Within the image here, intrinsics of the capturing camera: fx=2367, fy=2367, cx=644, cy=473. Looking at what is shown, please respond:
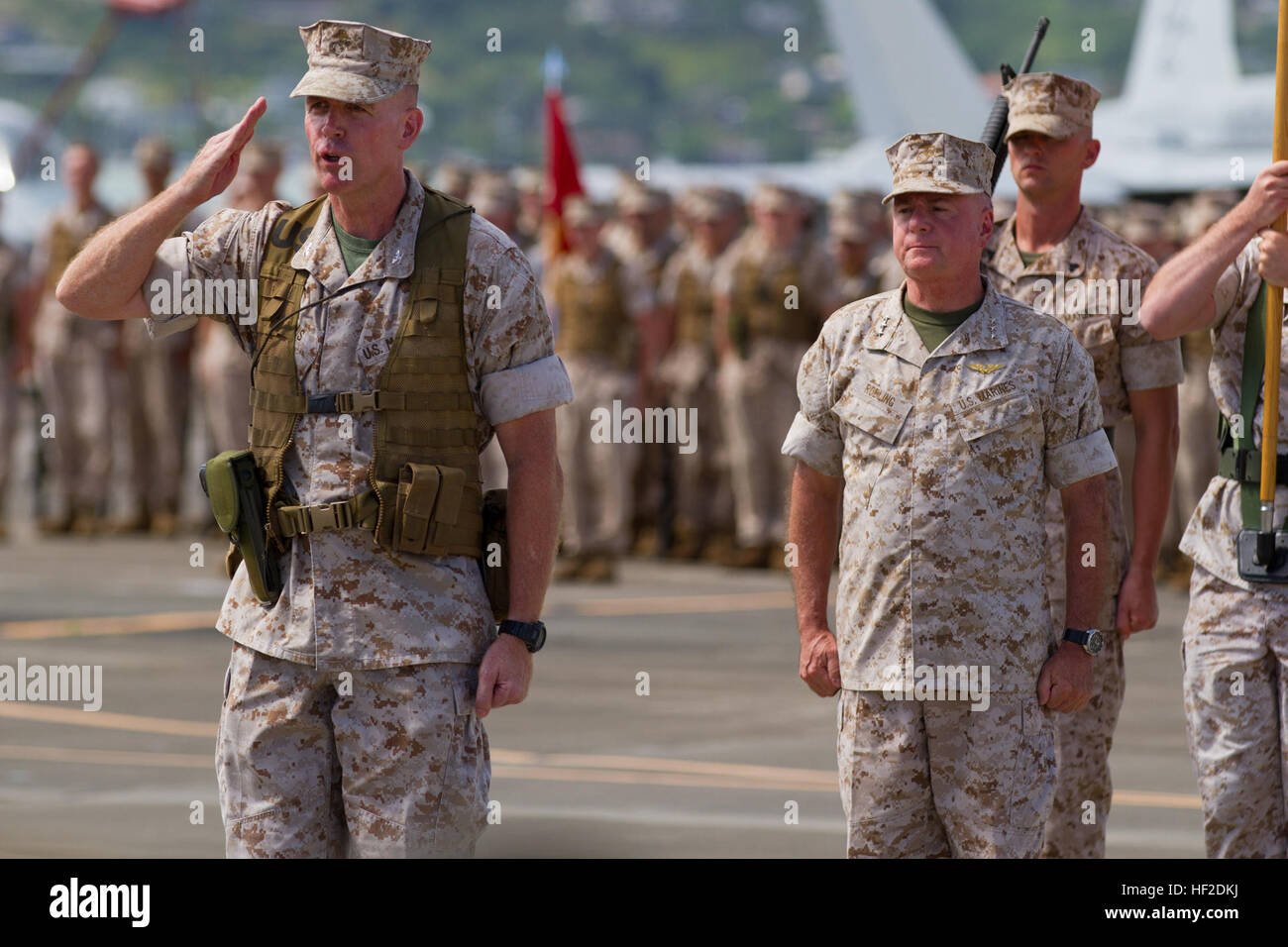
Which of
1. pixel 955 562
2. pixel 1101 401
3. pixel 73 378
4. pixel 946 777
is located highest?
pixel 73 378

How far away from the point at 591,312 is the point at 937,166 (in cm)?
1071

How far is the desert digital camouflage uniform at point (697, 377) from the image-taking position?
16.9 metres

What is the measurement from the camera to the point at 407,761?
4789 mm

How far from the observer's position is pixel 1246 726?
596 cm

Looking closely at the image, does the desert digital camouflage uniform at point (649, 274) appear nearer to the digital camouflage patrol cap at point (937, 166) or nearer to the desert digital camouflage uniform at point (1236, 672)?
the desert digital camouflage uniform at point (1236, 672)

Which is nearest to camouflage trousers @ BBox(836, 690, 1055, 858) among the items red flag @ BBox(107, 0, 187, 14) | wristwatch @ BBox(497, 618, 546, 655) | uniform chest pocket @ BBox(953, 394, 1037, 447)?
uniform chest pocket @ BBox(953, 394, 1037, 447)

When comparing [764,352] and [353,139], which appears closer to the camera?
[353,139]

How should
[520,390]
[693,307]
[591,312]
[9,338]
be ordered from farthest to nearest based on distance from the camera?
[9,338], [693,307], [591,312], [520,390]

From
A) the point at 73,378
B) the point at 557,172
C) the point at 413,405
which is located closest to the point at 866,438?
the point at 413,405

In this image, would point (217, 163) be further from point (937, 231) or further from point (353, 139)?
point (937, 231)

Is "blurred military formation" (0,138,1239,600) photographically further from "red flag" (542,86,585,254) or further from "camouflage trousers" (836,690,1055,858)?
"camouflage trousers" (836,690,1055,858)

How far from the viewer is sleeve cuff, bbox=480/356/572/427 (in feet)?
16.0

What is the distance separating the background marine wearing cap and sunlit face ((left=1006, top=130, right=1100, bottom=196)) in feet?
6.73
